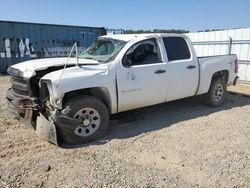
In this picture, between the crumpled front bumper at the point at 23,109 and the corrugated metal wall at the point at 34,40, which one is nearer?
the crumpled front bumper at the point at 23,109

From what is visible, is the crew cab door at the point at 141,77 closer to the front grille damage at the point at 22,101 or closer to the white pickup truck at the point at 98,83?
the white pickup truck at the point at 98,83

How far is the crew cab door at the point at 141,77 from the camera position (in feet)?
16.8

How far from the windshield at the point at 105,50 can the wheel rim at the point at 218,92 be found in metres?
3.13

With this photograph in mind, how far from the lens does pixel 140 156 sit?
4.25m

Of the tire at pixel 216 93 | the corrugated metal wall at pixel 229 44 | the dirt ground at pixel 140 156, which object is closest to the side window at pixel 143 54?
the dirt ground at pixel 140 156

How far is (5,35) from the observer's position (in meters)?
14.6

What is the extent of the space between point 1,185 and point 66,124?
134 centimetres

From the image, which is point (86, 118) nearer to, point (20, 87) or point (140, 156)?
point (140, 156)

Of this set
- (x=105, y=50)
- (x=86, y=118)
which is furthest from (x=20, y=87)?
(x=105, y=50)

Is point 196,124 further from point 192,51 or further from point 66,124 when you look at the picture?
point 66,124

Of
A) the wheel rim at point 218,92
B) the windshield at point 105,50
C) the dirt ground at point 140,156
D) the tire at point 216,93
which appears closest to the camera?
the dirt ground at point 140,156

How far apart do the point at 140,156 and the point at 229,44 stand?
8466mm

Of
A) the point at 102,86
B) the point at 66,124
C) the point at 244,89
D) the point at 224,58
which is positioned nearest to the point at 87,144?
the point at 66,124

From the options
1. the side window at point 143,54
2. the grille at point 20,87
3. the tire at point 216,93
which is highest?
the side window at point 143,54
